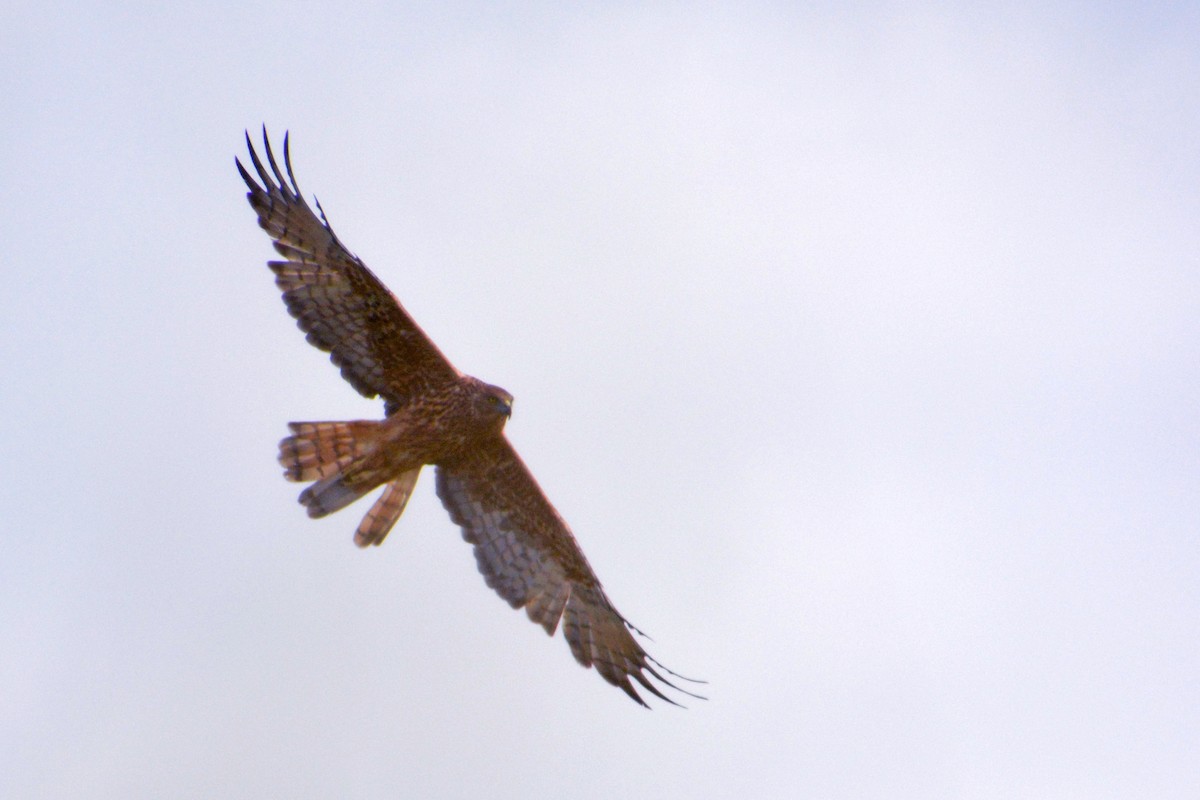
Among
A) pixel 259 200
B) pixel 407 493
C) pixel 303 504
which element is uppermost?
pixel 259 200

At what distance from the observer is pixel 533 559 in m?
11.3

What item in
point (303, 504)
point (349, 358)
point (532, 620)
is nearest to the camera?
point (303, 504)

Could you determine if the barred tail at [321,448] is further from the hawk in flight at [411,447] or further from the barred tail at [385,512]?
the barred tail at [385,512]

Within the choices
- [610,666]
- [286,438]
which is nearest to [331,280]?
[286,438]

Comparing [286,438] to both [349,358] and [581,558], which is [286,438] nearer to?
[349,358]

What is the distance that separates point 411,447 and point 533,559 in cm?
168

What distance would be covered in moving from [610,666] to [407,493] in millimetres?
2201

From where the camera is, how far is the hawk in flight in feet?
32.8

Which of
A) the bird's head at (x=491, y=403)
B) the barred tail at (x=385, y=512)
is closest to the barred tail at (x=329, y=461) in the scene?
the barred tail at (x=385, y=512)

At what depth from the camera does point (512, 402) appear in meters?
10.5

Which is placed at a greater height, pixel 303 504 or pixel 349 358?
pixel 349 358

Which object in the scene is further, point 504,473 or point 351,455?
point 504,473

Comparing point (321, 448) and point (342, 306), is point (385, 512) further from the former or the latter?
point (342, 306)

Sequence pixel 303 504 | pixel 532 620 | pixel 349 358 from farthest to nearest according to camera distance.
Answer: pixel 532 620
pixel 349 358
pixel 303 504
